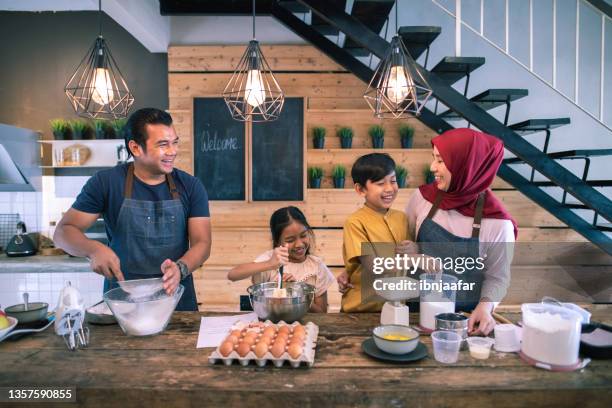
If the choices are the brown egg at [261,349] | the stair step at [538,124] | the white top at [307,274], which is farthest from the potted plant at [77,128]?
the stair step at [538,124]

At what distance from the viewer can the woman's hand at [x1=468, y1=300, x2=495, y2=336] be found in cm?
156

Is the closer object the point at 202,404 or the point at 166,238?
the point at 202,404

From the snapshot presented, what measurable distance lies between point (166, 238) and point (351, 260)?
94cm

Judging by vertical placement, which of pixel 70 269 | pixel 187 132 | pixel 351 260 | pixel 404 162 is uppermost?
pixel 187 132

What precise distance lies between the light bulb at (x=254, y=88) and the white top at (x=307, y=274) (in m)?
0.86

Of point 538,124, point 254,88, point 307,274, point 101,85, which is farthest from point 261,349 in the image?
point 538,124

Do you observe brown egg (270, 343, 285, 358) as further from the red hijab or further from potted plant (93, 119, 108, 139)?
potted plant (93, 119, 108, 139)

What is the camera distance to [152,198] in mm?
2133

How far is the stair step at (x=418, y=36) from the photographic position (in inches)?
118

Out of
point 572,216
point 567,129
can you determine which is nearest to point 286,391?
point 572,216

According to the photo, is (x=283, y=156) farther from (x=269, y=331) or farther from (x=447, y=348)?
(x=447, y=348)

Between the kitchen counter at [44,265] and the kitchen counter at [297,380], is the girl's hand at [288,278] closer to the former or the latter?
the kitchen counter at [297,380]

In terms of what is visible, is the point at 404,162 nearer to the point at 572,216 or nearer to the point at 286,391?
the point at 572,216

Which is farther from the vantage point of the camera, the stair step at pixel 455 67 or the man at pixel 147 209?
the stair step at pixel 455 67
